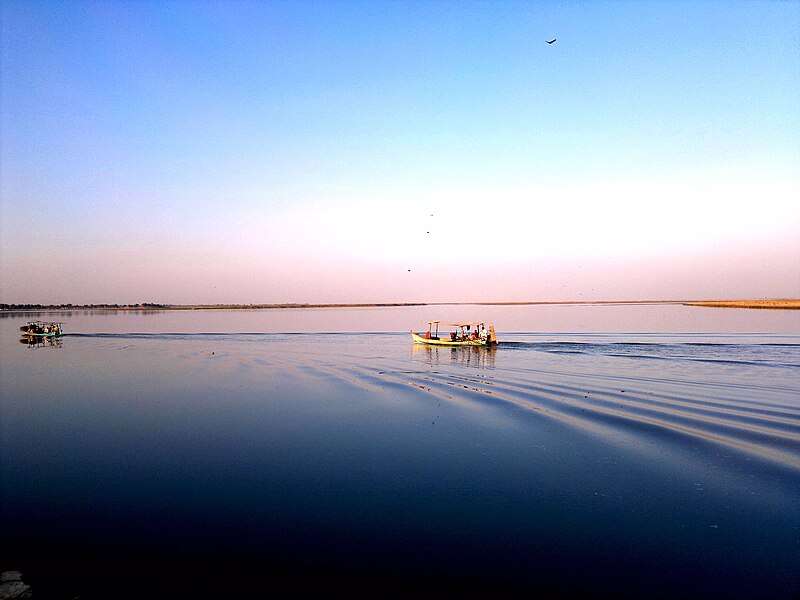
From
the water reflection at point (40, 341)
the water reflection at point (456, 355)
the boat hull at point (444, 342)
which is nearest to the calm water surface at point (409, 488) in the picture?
the water reflection at point (456, 355)

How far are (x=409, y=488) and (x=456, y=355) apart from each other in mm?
34112

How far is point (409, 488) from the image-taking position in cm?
1174

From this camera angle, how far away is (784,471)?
→ 12391 mm

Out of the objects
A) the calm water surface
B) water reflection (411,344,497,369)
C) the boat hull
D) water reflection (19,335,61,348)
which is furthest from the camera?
water reflection (19,335,61,348)

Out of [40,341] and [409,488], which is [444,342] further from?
[40,341]

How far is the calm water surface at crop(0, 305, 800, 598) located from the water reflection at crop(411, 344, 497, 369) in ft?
37.2

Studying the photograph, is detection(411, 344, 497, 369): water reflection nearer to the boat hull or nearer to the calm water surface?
the boat hull

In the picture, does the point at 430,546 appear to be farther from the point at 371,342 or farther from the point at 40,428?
the point at 371,342

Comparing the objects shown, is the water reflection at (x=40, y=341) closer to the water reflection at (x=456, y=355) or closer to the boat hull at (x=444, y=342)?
the boat hull at (x=444, y=342)

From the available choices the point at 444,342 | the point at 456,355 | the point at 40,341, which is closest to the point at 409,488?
the point at 456,355

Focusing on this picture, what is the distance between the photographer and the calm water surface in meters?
8.07

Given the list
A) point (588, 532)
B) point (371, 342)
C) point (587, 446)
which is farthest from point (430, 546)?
point (371, 342)

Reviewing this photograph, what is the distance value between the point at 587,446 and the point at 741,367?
2427 cm

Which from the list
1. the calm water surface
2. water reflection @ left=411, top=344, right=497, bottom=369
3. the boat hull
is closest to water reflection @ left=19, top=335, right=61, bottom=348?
the calm water surface
